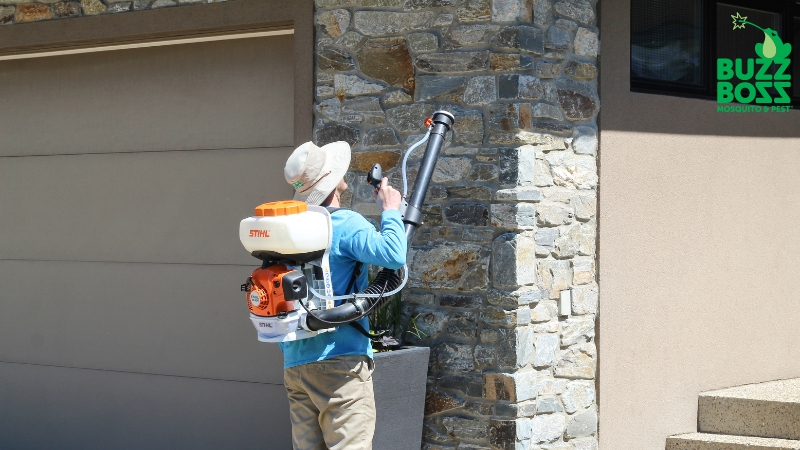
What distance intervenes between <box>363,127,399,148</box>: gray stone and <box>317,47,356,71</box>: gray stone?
1.24ft

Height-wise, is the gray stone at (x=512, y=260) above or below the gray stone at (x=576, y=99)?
below

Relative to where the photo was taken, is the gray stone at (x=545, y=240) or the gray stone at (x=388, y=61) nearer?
the gray stone at (x=545, y=240)

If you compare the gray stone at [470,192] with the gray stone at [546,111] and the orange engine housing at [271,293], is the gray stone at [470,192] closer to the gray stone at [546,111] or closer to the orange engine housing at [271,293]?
the gray stone at [546,111]

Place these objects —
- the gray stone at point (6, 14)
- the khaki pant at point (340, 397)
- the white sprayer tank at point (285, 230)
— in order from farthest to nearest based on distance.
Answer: the gray stone at point (6, 14) → the khaki pant at point (340, 397) → the white sprayer tank at point (285, 230)

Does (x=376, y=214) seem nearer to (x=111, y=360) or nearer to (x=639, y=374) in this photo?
(x=639, y=374)

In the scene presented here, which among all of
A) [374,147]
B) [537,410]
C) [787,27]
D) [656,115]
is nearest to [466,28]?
[374,147]

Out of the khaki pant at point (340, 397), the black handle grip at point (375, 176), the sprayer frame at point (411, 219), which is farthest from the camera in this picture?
the black handle grip at point (375, 176)

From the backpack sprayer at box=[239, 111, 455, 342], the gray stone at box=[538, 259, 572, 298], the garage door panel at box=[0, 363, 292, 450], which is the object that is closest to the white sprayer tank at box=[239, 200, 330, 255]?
the backpack sprayer at box=[239, 111, 455, 342]

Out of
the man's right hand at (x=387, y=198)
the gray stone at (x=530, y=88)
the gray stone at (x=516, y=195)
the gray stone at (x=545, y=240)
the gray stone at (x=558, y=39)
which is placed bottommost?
the gray stone at (x=545, y=240)

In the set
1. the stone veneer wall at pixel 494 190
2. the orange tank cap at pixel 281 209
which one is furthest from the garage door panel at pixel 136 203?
the orange tank cap at pixel 281 209

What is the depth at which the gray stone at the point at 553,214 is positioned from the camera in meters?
4.77

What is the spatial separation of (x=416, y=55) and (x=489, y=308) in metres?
1.37

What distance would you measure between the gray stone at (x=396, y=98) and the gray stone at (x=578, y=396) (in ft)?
5.63

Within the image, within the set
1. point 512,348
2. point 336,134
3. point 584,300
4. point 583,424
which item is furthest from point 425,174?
point 583,424
